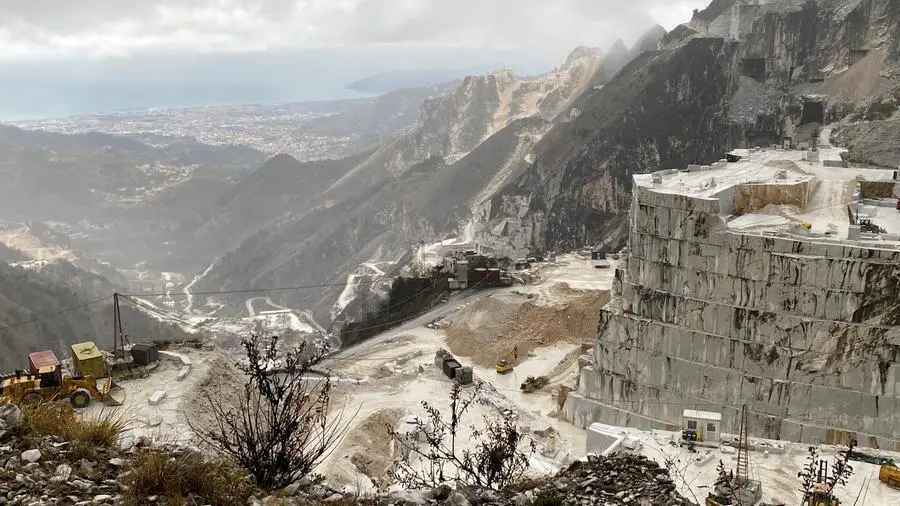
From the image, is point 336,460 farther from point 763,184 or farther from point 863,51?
point 863,51

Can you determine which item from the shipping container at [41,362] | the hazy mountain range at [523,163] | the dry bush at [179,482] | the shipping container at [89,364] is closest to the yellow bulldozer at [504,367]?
the shipping container at [89,364]

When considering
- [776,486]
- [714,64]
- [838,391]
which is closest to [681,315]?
[838,391]

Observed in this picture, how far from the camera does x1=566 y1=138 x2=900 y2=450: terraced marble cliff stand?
2264 cm

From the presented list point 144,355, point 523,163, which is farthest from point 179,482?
point 523,163

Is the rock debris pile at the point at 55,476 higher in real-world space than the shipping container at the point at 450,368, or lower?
higher

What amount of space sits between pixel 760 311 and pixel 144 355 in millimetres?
24307

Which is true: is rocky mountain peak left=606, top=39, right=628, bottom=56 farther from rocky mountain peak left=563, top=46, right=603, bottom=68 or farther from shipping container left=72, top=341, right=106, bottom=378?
shipping container left=72, top=341, right=106, bottom=378

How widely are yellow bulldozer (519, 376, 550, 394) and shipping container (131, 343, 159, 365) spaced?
1702cm

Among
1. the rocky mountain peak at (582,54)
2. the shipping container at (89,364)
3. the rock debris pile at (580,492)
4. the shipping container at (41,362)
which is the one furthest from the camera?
the rocky mountain peak at (582,54)

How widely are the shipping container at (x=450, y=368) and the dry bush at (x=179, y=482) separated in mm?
24077

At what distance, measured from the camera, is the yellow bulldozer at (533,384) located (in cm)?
3369

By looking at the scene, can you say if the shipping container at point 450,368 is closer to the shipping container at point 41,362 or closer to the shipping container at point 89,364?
the shipping container at point 89,364

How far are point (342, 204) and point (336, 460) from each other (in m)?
132

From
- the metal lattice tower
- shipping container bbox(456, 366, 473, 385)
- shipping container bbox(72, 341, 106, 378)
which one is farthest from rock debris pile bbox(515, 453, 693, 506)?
shipping container bbox(72, 341, 106, 378)
